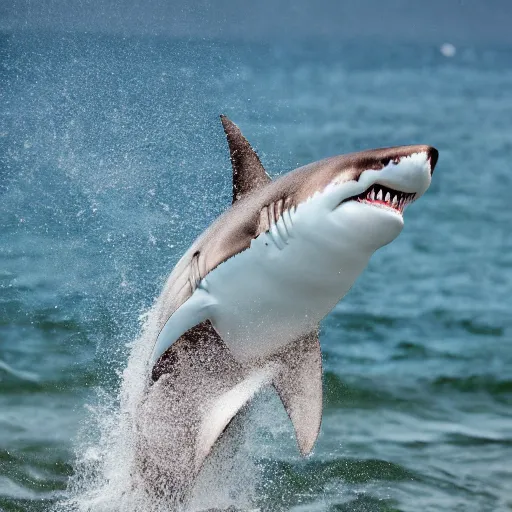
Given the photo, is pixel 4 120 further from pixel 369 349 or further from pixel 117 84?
pixel 369 349

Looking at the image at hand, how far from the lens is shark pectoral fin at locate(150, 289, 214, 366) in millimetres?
6480

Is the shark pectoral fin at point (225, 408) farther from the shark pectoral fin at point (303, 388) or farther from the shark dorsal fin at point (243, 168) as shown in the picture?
the shark dorsal fin at point (243, 168)

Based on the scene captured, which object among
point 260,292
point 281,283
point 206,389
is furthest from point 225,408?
point 281,283

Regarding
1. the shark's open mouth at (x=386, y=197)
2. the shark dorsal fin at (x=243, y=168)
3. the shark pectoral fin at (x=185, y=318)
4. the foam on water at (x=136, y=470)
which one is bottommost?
the foam on water at (x=136, y=470)

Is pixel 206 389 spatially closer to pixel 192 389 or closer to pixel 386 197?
pixel 192 389

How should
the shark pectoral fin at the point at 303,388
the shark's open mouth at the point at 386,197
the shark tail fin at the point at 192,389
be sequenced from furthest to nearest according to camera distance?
the shark pectoral fin at the point at 303,388 → the shark tail fin at the point at 192,389 → the shark's open mouth at the point at 386,197

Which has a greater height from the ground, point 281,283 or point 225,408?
point 281,283

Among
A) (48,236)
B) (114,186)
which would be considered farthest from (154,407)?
(48,236)

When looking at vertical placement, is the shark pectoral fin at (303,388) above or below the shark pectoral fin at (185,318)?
below

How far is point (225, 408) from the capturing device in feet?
21.7

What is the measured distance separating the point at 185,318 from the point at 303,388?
1.26m

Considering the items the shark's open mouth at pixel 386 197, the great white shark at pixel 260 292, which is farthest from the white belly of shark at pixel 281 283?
the shark's open mouth at pixel 386 197

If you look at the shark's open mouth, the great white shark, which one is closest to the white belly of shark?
the great white shark

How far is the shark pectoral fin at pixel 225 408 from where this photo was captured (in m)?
6.42
